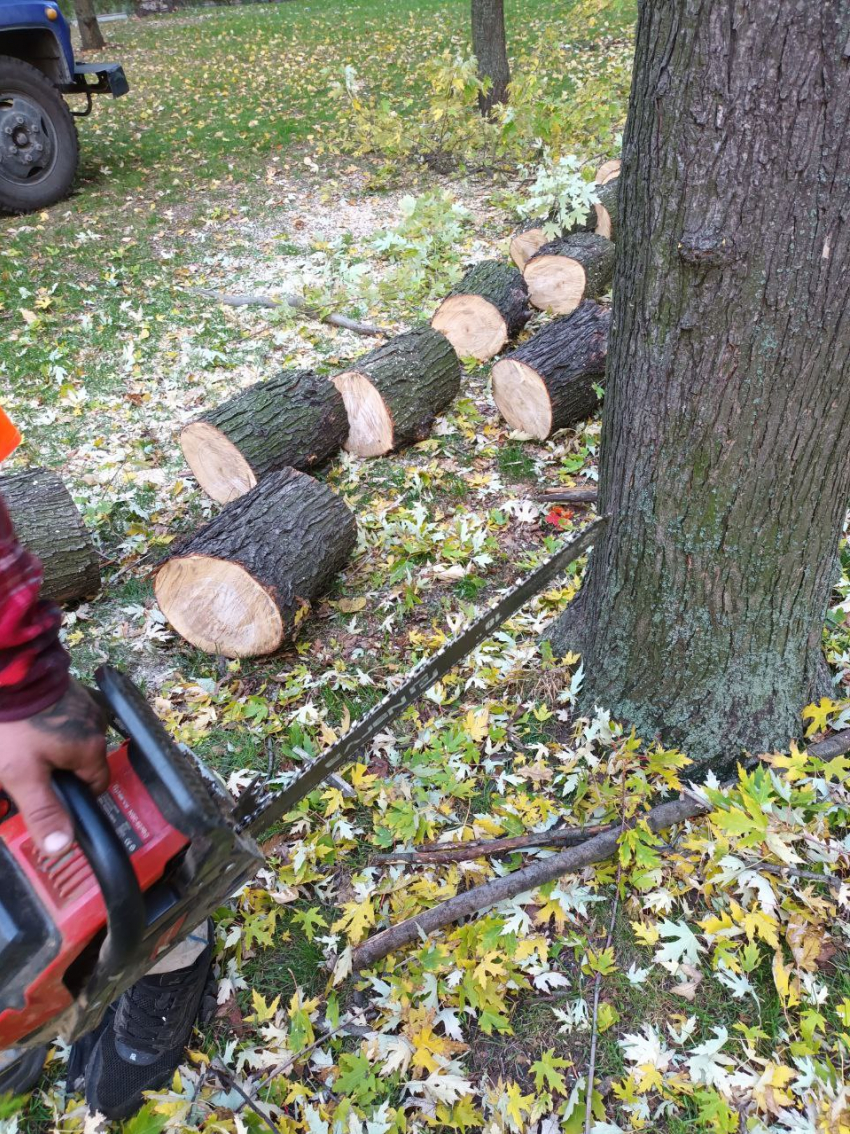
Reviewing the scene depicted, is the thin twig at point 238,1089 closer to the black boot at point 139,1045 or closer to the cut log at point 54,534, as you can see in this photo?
the black boot at point 139,1045

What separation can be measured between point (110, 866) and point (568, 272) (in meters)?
5.12

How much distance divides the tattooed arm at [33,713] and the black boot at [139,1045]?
0.96 m

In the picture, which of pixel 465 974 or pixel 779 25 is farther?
pixel 465 974

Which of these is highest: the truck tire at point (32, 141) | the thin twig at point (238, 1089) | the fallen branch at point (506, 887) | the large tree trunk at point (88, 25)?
the large tree trunk at point (88, 25)

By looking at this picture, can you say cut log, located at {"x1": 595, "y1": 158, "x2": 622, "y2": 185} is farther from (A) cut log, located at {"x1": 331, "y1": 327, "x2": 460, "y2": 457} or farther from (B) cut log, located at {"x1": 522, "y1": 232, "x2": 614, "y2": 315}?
(A) cut log, located at {"x1": 331, "y1": 327, "x2": 460, "y2": 457}

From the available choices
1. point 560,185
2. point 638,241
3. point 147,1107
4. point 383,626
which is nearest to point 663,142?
point 638,241

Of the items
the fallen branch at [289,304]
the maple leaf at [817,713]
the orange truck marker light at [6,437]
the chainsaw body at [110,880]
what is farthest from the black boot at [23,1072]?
the fallen branch at [289,304]

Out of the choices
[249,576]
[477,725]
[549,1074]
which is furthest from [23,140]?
[549,1074]

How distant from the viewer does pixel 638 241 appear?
1873 millimetres

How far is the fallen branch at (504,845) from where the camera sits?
2.39 meters

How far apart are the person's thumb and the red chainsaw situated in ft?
0.06

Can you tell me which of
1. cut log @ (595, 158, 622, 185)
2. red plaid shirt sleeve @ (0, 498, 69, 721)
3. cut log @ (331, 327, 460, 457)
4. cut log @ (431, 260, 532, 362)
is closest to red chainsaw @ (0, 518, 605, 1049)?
red plaid shirt sleeve @ (0, 498, 69, 721)

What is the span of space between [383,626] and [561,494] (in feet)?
3.98

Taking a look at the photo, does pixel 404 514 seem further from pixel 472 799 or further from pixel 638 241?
pixel 638 241
